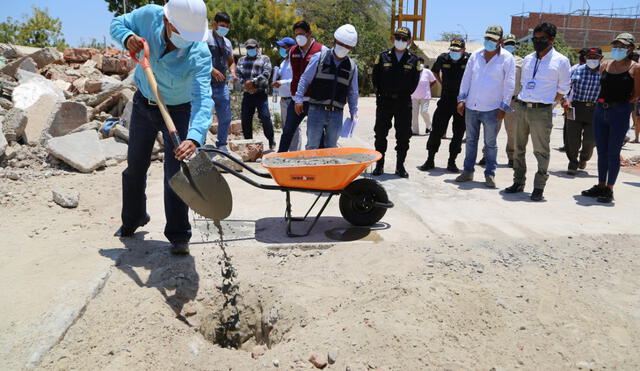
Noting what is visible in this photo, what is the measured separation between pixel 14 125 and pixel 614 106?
7.60m

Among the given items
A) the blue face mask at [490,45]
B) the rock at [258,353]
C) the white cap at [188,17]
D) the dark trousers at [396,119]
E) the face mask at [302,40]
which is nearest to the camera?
the rock at [258,353]

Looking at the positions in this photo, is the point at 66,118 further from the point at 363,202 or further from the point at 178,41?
the point at 363,202

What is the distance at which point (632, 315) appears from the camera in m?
3.09

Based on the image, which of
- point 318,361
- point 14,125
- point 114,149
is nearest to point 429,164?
point 114,149

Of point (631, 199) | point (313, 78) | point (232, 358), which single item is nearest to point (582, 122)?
point (631, 199)

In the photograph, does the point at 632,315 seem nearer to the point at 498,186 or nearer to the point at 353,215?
the point at 353,215

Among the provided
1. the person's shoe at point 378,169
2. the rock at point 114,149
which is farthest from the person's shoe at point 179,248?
the person's shoe at point 378,169

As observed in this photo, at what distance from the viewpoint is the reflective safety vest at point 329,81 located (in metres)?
5.34

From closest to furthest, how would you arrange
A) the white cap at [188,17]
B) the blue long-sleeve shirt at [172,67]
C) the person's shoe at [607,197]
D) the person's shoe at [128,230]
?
1. the white cap at [188,17]
2. the blue long-sleeve shirt at [172,67]
3. the person's shoe at [128,230]
4. the person's shoe at [607,197]

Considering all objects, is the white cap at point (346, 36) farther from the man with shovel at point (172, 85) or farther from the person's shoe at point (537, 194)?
the person's shoe at point (537, 194)

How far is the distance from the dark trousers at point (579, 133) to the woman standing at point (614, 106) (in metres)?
1.41

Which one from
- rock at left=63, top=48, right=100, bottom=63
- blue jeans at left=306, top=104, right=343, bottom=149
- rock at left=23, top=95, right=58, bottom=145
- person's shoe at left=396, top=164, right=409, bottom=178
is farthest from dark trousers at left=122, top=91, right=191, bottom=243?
rock at left=63, top=48, right=100, bottom=63

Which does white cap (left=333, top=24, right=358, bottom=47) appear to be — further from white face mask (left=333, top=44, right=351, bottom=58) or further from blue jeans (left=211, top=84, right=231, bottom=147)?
blue jeans (left=211, top=84, right=231, bottom=147)

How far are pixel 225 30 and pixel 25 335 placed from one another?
501 centimetres
